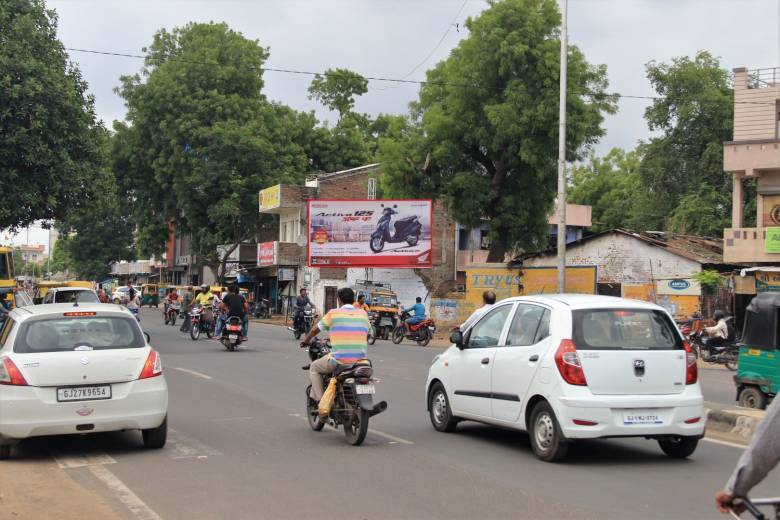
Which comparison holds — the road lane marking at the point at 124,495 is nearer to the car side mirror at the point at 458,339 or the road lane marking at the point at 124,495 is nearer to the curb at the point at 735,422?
the car side mirror at the point at 458,339

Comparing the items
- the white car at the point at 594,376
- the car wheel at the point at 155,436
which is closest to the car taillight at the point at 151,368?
the car wheel at the point at 155,436

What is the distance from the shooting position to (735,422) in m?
11.0

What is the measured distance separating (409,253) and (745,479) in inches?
1572

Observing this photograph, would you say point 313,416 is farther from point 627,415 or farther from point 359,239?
point 359,239

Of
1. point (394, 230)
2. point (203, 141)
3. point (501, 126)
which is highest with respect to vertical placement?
point (203, 141)

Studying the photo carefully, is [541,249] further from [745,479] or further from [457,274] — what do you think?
[745,479]

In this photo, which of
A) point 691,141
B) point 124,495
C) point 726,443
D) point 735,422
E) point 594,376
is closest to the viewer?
point 124,495

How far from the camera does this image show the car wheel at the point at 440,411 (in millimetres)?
10477

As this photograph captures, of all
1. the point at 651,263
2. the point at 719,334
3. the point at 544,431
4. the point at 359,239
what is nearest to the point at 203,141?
the point at 359,239

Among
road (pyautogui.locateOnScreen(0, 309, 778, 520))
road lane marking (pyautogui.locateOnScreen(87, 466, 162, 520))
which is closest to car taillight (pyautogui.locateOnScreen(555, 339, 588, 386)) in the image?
road (pyautogui.locateOnScreen(0, 309, 778, 520))

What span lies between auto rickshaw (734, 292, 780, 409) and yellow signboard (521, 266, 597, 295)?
62.0ft

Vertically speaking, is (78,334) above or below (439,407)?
above

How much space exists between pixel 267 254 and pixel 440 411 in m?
44.6

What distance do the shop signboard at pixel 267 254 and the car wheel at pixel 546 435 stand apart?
45247 mm
